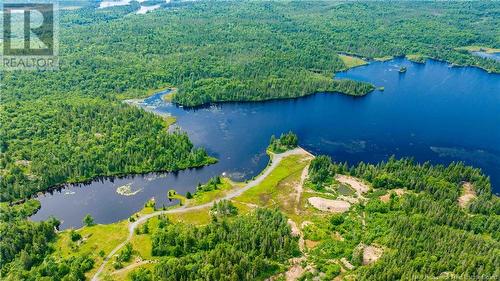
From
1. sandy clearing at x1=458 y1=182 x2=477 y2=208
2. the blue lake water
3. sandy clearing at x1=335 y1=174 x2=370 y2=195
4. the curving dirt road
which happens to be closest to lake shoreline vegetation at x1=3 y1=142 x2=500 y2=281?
sandy clearing at x1=335 y1=174 x2=370 y2=195

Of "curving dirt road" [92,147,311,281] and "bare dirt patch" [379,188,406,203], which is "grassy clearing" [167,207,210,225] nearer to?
"curving dirt road" [92,147,311,281]

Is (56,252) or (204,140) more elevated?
(204,140)

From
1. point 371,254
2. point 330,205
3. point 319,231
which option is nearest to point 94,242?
point 319,231

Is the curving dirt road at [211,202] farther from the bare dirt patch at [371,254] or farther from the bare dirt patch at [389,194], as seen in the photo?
the bare dirt patch at [371,254]

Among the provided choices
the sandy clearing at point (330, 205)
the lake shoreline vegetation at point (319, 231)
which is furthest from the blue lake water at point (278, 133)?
the sandy clearing at point (330, 205)

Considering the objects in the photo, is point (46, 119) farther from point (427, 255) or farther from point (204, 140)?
point (427, 255)

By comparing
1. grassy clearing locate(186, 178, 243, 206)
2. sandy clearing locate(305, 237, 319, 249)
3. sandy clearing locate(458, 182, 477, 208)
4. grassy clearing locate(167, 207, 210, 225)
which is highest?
sandy clearing locate(458, 182, 477, 208)

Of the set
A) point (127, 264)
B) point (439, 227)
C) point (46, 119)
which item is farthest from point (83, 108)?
point (439, 227)
